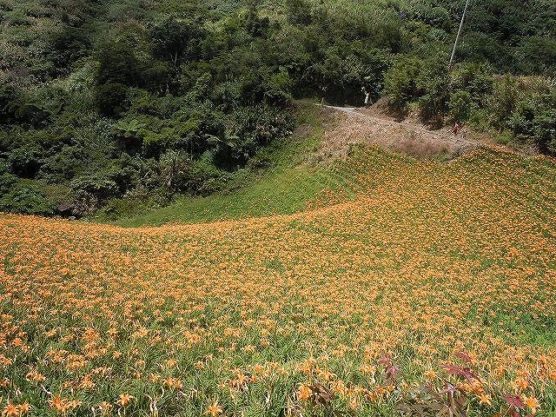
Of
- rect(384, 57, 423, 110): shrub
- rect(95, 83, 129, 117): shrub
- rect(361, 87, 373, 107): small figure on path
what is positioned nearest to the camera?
rect(384, 57, 423, 110): shrub

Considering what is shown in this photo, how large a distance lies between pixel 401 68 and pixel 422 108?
172 inches

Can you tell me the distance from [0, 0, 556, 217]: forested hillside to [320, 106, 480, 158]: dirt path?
5.31 ft

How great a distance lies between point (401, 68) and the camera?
102 ft

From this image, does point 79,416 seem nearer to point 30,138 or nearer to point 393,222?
point 393,222

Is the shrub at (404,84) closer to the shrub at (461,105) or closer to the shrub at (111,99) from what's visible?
the shrub at (461,105)

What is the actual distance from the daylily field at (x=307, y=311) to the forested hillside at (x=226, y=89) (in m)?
8.54

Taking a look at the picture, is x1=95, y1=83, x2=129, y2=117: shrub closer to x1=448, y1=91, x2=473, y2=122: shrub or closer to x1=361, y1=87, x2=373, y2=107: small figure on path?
x1=361, y1=87, x2=373, y2=107: small figure on path

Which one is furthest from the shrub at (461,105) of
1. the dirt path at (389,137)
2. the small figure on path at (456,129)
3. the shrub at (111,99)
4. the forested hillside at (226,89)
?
the shrub at (111,99)

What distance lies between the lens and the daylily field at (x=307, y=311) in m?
4.54

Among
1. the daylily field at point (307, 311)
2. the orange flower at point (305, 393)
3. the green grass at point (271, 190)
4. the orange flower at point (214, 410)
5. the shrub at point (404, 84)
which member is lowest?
the green grass at point (271, 190)

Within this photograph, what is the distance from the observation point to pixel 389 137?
86.5 feet

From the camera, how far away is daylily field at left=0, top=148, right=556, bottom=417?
4539 mm

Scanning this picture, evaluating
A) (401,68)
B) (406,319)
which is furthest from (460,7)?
(406,319)

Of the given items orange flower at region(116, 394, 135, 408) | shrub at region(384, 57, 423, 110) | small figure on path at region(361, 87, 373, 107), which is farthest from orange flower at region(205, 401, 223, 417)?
small figure on path at region(361, 87, 373, 107)
